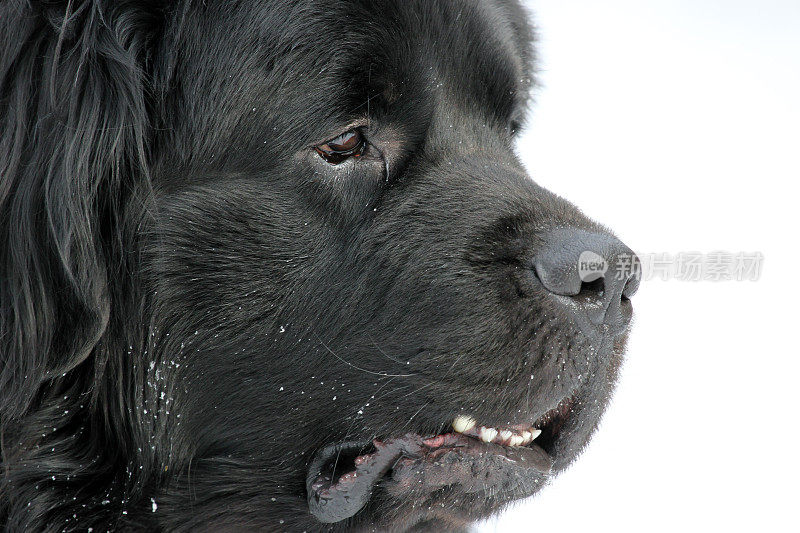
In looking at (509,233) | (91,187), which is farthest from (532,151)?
(91,187)

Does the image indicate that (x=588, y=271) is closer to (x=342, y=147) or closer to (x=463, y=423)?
(x=463, y=423)

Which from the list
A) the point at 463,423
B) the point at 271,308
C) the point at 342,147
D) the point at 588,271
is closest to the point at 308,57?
the point at 342,147

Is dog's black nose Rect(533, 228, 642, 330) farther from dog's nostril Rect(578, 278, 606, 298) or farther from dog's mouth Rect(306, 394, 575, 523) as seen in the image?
dog's mouth Rect(306, 394, 575, 523)

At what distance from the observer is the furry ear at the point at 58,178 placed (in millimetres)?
1996

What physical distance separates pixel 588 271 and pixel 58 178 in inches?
54.3

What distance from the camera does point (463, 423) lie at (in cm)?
216

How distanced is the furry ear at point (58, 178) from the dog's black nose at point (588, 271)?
3.66 ft

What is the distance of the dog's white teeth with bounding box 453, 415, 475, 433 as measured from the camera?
7.06 ft

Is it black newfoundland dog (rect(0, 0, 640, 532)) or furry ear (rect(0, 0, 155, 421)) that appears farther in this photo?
black newfoundland dog (rect(0, 0, 640, 532))

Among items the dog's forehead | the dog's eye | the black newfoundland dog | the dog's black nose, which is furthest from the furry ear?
the dog's black nose

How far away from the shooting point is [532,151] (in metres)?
6.97

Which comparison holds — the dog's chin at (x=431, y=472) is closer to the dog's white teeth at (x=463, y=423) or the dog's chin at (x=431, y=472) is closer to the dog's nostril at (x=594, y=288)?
the dog's white teeth at (x=463, y=423)

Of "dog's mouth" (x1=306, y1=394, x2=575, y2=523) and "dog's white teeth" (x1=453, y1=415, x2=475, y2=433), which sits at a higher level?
"dog's white teeth" (x1=453, y1=415, x2=475, y2=433)

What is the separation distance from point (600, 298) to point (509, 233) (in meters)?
0.31
